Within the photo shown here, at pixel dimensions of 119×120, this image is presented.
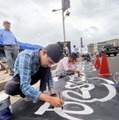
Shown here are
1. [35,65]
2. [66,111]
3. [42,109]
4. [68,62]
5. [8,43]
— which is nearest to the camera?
[35,65]

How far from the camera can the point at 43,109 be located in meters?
2.50

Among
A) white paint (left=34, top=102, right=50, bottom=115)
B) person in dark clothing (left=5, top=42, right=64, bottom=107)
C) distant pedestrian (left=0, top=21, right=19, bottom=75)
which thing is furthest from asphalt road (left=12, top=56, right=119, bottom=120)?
distant pedestrian (left=0, top=21, right=19, bottom=75)

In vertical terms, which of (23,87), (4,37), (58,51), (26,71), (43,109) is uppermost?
(4,37)

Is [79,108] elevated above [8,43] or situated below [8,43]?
below

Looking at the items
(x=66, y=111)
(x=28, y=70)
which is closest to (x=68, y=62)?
(x=66, y=111)

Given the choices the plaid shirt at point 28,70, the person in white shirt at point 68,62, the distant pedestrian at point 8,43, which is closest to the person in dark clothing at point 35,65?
the plaid shirt at point 28,70

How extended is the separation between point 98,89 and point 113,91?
28cm

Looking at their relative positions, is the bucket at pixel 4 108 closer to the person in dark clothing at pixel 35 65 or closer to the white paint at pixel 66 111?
the person in dark clothing at pixel 35 65

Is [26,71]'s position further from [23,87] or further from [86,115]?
[86,115]

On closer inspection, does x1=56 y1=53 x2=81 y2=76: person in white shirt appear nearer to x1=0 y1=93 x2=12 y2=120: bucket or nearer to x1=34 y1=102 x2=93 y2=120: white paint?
x1=34 y1=102 x2=93 y2=120: white paint

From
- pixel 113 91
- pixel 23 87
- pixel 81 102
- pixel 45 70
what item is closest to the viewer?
pixel 23 87

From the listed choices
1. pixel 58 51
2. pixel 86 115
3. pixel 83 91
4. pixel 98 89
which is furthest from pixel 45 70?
pixel 98 89

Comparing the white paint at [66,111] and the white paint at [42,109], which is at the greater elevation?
the white paint at [66,111]

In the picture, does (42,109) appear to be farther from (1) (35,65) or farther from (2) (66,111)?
(1) (35,65)
